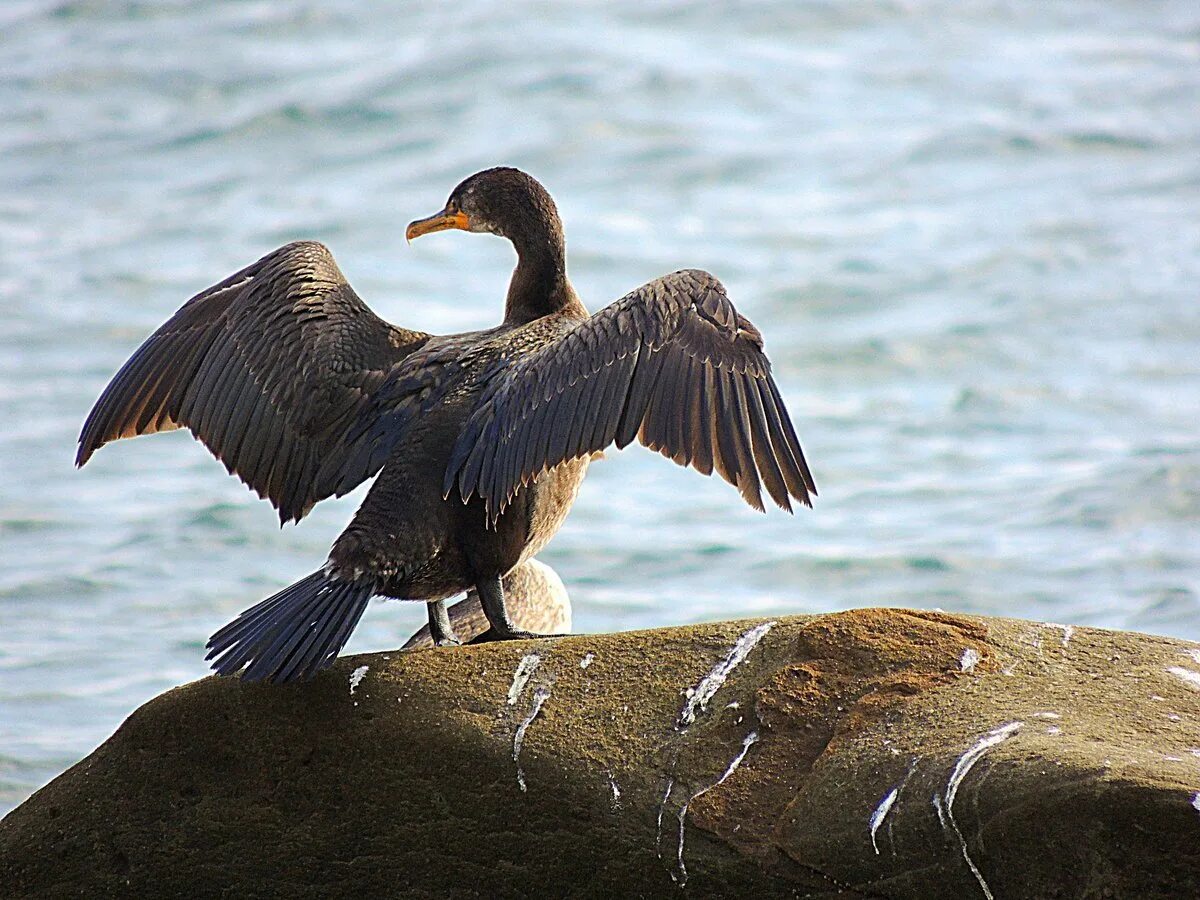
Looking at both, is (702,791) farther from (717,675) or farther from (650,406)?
(650,406)

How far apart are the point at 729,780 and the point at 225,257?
8.37 metres

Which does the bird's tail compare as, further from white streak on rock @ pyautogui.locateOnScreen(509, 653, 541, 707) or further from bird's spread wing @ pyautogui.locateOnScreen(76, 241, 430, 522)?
bird's spread wing @ pyautogui.locateOnScreen(76, 241, 430, 522)

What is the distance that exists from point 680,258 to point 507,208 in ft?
20.7

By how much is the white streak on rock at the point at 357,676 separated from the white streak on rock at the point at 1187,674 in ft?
5.55

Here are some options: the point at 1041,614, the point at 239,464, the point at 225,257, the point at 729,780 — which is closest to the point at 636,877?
the point at 729,780

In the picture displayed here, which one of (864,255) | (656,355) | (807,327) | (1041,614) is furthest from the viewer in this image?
(864,255)

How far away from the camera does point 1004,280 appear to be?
437 inches

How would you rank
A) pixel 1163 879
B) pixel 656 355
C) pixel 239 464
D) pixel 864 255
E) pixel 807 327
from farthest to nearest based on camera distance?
pixel 864 255, pixel 807 327, pixel 239 464, pixel 656 355, pixel 1163 879

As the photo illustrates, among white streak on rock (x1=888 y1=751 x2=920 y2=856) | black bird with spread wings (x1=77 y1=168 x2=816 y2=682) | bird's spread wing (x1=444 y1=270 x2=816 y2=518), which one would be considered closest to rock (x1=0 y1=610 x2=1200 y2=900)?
white streak on rock (x1=888 y1=751 x2=920 y2=856)

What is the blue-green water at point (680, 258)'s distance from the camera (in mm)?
7820

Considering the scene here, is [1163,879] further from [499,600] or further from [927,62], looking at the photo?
[927,62]

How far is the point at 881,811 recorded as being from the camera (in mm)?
3420

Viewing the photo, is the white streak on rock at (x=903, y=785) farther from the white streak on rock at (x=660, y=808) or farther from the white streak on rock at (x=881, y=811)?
the white streak on rock at (x=660, y=808)

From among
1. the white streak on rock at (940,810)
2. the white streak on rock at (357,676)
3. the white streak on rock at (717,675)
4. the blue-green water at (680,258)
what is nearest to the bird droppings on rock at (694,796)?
the white streak on rock at (717,675)
